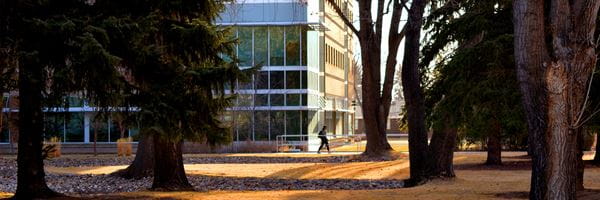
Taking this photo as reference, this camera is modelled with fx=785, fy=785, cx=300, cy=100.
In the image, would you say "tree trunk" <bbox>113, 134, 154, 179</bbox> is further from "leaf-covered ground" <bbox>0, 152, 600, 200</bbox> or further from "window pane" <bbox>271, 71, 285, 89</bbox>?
"window pane" <bbox>271, 71, 285, 89</bbox>

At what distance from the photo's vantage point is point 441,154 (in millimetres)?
21062

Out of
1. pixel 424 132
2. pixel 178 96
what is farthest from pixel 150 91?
pixel 424 132

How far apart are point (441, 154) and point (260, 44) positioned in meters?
26.6

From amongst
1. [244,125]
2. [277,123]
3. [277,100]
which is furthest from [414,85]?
[277,123]

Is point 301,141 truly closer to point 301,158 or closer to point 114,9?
point 301,158

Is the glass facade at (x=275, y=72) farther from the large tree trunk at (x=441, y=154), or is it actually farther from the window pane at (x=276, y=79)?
the large tree trunk at (x=441, y=154)

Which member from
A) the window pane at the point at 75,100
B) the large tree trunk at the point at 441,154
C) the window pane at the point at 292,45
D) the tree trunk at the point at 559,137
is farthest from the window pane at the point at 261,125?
the tree trunk at the point at 559,137

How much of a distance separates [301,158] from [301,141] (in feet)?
36.6

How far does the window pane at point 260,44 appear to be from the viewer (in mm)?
46375

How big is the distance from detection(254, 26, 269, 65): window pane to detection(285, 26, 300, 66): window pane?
1.21 m

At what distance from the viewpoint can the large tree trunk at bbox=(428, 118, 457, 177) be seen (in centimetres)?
2083

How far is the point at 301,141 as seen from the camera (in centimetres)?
4669

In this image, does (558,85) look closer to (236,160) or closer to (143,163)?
(143,163)

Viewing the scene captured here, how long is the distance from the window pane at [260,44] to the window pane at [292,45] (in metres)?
1.21
